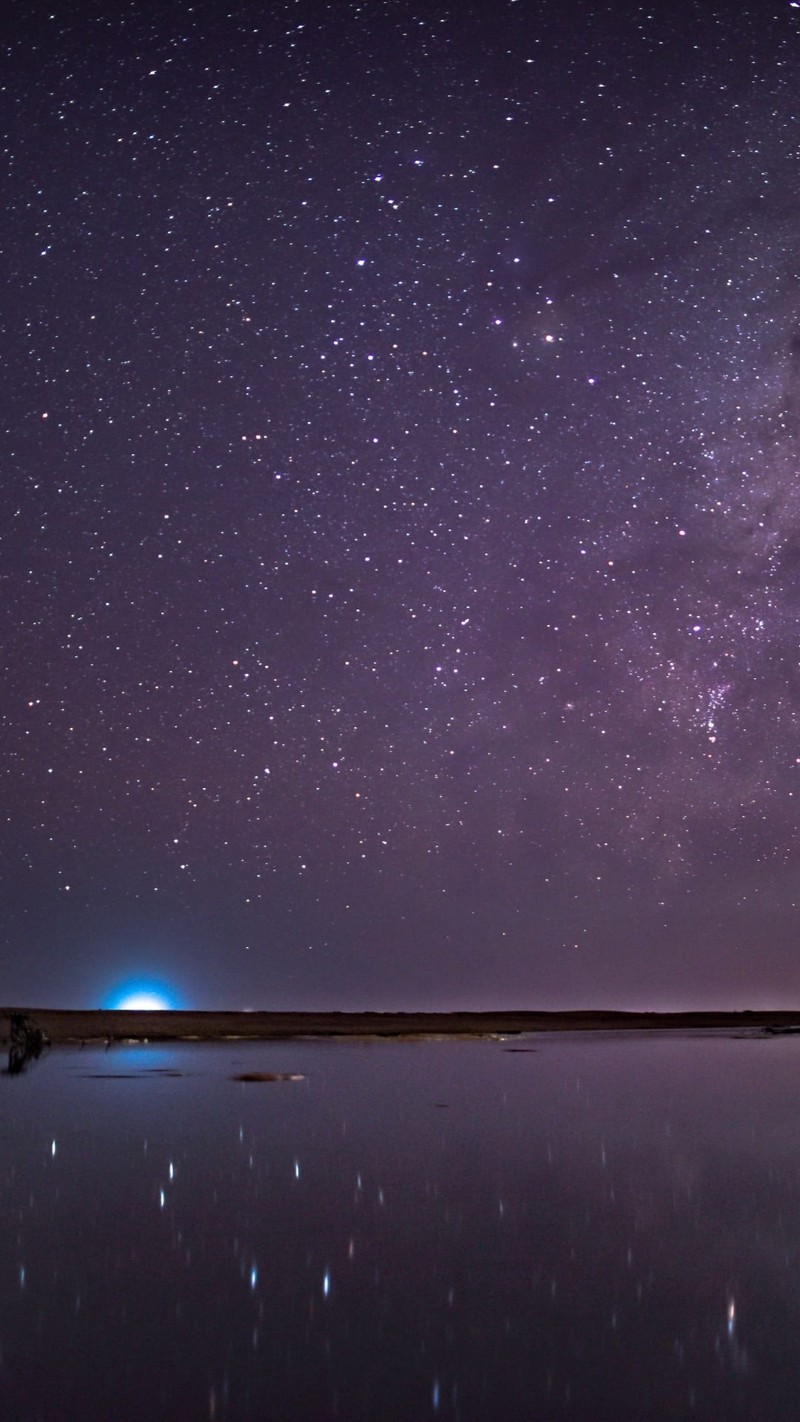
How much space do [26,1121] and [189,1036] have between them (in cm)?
5290

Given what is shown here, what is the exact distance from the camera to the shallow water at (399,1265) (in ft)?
25.5

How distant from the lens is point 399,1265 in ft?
36.3

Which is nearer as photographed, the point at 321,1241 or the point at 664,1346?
the point at 664,1346

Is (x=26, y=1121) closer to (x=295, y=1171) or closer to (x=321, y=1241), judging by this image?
(x=295, y=1171)

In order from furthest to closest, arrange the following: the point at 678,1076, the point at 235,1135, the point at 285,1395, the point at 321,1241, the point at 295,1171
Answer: the point at 678,1076
the point at 235,1135
the point at 295,1171
the point at 321,1241
the point at 285,1395

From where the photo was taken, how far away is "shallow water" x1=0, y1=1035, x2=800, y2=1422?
7.78m

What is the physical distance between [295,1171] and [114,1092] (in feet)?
49.8

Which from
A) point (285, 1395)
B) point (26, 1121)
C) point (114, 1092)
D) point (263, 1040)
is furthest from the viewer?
point (263, 1040)

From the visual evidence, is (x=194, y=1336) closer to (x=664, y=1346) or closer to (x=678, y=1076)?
(x=664, y=1346)

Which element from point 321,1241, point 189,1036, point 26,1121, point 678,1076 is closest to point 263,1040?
point 189,1036

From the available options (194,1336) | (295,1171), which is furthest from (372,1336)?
(295,1171)

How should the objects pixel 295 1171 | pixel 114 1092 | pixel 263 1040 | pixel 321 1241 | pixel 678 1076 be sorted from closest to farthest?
pixel 321 1241 < pixel 295 1171 < pixel 114 1092 < pixel 678 1076 < pixel 263 1040

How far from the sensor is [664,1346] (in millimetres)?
8680

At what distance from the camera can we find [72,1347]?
8555 millimetres
